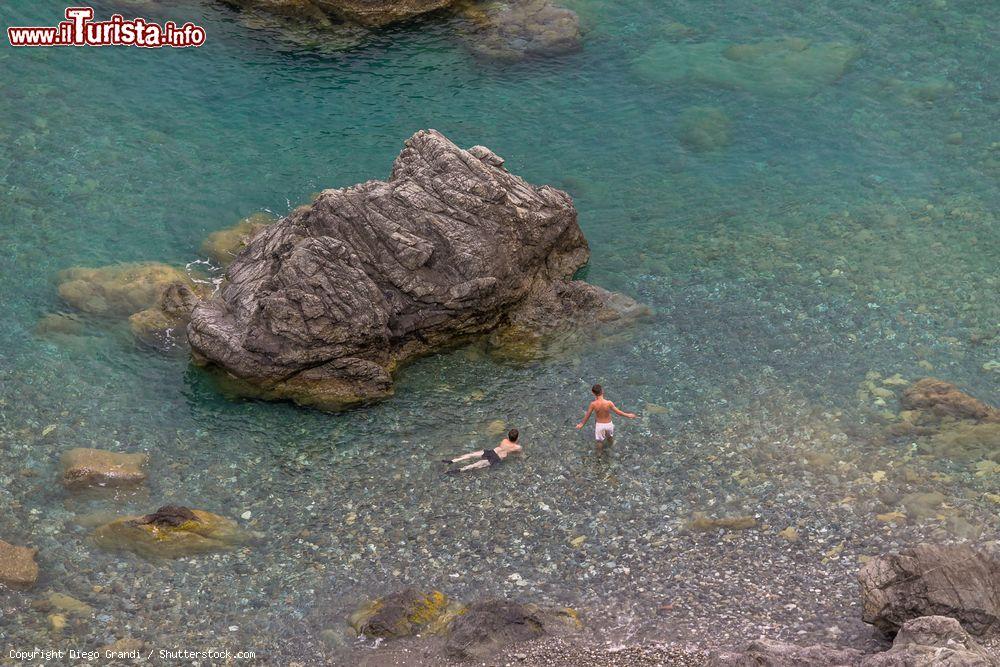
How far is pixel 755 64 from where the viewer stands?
58031 mm

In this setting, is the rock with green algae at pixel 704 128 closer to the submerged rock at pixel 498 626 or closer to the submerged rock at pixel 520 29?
the submerged rock at pixel 520 29

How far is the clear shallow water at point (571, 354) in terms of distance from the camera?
105 ft

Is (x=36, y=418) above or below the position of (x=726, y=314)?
below

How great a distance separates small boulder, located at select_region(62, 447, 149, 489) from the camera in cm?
3500

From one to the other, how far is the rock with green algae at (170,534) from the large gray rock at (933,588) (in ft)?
62.2

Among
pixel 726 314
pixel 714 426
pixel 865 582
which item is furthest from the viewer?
pixel 726 314

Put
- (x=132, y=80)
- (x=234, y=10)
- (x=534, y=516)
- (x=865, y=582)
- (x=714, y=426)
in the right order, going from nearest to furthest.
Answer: (x=865, y=582) → (x=534, y=516) → (x=714, y=426) → (x=132, y=80) → (x=234, y=10)

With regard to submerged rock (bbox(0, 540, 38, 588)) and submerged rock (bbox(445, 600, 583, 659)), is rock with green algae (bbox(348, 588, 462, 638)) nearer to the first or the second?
submerged rock (bbox(445, 600, 583, 659))

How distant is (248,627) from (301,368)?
1155 cm

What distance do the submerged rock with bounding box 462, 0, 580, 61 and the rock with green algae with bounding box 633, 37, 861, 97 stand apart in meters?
4.73

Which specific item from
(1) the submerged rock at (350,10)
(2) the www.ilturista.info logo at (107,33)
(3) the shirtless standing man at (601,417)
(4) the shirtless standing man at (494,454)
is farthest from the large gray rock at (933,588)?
(2) the www.ilturista.info logo at (107,33)

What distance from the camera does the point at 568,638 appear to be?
2922 centimetres

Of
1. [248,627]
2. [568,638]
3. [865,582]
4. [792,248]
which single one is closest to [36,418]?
[248,627]

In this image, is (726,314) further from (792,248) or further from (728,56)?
(728,56)
